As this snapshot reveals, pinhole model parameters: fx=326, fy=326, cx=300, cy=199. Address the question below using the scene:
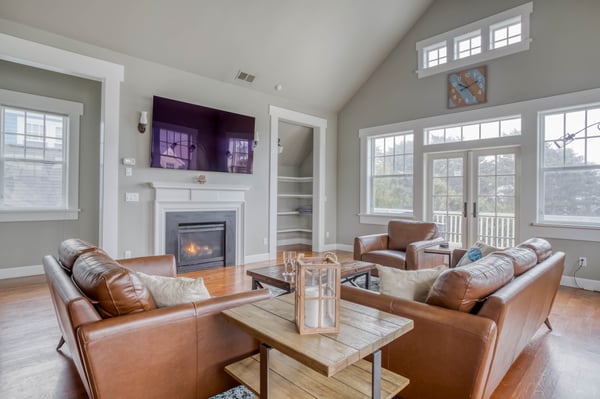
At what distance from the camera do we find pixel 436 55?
5.66 metres

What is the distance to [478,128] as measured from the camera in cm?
518

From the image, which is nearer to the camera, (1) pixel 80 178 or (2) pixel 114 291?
(2) pixel 114 291

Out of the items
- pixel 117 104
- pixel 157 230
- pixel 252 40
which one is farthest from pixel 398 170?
pixel 117 104

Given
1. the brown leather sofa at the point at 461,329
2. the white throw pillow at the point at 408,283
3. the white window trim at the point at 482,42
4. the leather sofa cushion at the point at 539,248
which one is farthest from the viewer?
the white window trim at the point at 482,42

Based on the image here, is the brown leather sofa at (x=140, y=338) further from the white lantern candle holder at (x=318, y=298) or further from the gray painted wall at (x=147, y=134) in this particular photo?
the gray painted wall at (x=147, y=134)

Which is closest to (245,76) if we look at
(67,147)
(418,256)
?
(67,147)

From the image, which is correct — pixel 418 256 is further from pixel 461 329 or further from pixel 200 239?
pixel 200 239

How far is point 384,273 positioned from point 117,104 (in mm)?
3982

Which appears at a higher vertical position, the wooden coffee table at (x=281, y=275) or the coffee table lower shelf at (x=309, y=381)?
the wooden coffee table at (x=281, y=275)

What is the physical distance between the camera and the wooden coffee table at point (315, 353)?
1191 mm

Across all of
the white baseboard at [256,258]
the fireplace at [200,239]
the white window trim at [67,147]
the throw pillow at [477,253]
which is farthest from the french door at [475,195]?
the white window trim at [67,147]

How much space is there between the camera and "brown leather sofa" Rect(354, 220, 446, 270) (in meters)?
3.91

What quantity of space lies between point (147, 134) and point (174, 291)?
3.38m

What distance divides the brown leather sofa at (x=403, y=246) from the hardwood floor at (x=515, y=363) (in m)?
1.31
